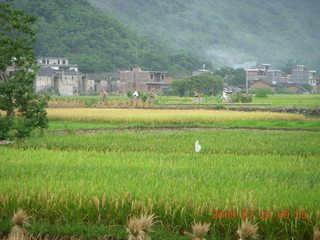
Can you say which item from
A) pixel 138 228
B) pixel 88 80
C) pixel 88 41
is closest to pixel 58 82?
pixel 88 80

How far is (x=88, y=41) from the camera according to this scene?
356 ft

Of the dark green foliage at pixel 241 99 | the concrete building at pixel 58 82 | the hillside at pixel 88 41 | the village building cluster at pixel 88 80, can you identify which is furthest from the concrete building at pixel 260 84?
the dark green foliage at pixel 241 99

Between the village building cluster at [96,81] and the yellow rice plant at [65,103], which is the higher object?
the village building cluster at [96,81]

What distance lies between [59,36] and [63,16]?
20.2 ft

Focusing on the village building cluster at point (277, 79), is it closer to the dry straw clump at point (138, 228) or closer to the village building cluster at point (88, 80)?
the village building cluster at point (88, 80)

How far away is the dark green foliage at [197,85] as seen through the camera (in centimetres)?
7169

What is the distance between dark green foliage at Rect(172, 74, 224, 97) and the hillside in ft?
91.9

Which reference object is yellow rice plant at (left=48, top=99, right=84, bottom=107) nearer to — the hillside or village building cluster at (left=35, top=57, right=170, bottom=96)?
village building cluster at (left=35, top=57, right=170, bottom=96)

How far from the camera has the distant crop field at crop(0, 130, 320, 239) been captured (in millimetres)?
7246

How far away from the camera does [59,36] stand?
11094 cm

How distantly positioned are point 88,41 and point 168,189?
10282 cm

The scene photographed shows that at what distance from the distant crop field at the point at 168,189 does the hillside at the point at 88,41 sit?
89893mm

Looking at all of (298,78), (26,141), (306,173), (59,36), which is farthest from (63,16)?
(306,173)
